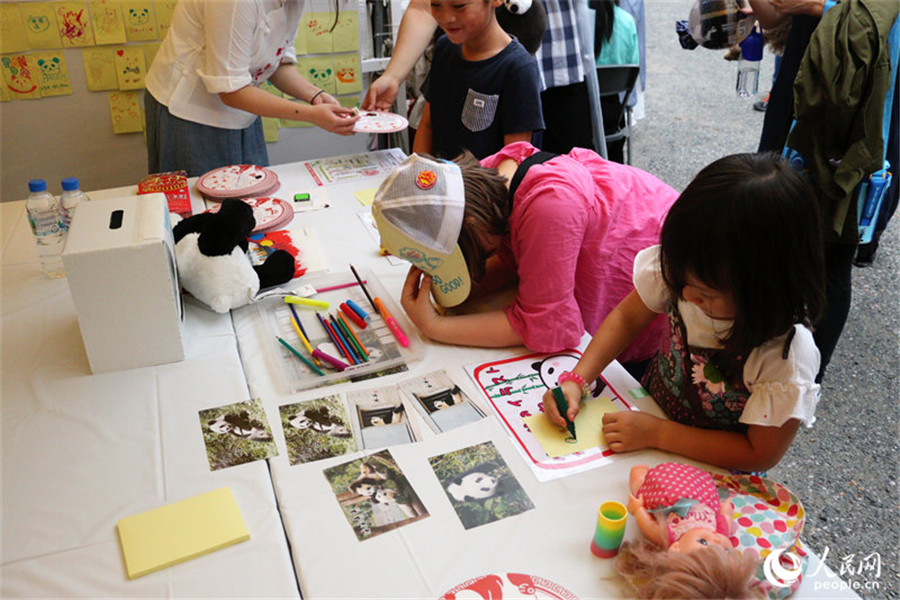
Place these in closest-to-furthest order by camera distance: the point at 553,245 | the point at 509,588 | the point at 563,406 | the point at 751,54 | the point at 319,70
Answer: the point at 509,588
the point at 563,406
the point at 553,245
the point at 751,54
the point at 319,70

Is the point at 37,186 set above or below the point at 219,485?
above

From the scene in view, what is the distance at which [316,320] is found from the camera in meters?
1.23

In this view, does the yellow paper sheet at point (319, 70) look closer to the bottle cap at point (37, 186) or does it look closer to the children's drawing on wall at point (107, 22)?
the children's drawing on wall at point (107, 22)

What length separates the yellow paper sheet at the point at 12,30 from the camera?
231cm

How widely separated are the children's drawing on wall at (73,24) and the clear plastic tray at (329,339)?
1722 millimetres

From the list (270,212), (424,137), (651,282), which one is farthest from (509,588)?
(424,137)

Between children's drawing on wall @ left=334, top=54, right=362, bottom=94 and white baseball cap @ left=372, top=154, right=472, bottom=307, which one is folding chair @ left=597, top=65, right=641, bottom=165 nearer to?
children's drawing on wall @ left=334, top=54, right=362, bottom=94

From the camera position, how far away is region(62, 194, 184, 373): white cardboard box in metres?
1.04

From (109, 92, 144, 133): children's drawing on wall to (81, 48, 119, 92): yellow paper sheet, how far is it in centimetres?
5

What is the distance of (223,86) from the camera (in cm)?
177

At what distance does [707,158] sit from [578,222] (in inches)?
112

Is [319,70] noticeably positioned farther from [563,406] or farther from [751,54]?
[563,406]

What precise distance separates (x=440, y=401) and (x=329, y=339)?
249mm

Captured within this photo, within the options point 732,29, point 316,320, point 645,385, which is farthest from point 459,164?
point 732,29
